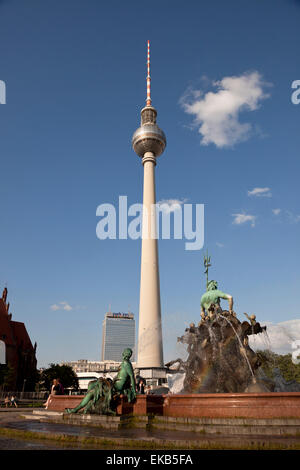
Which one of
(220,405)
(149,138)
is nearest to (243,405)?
(220,405)

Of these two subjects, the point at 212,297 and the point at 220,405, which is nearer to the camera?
the point at 220,405

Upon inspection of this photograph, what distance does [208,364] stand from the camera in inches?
739

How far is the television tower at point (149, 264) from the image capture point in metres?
63.1

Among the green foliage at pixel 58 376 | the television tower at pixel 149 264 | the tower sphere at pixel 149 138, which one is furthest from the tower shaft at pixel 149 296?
the green foliage at pixel 58 376

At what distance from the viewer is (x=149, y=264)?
67.9m

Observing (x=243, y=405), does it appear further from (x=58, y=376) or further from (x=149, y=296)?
(x=58, y=376)

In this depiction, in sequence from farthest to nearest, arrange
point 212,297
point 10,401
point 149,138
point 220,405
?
1. point 149,138
2. point 10,401
3. point 212,297
4. point 220,405

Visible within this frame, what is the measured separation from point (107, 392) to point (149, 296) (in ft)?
182

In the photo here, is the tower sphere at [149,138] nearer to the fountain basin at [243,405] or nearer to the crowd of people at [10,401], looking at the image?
the crowd of people at [10,401]

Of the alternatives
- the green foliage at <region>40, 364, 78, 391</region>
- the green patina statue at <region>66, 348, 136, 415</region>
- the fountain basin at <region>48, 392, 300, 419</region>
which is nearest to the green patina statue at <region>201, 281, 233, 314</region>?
the fountain basin at <region>48, 392, 300, 419</region>

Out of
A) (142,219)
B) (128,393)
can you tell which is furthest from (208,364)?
(142,219)
